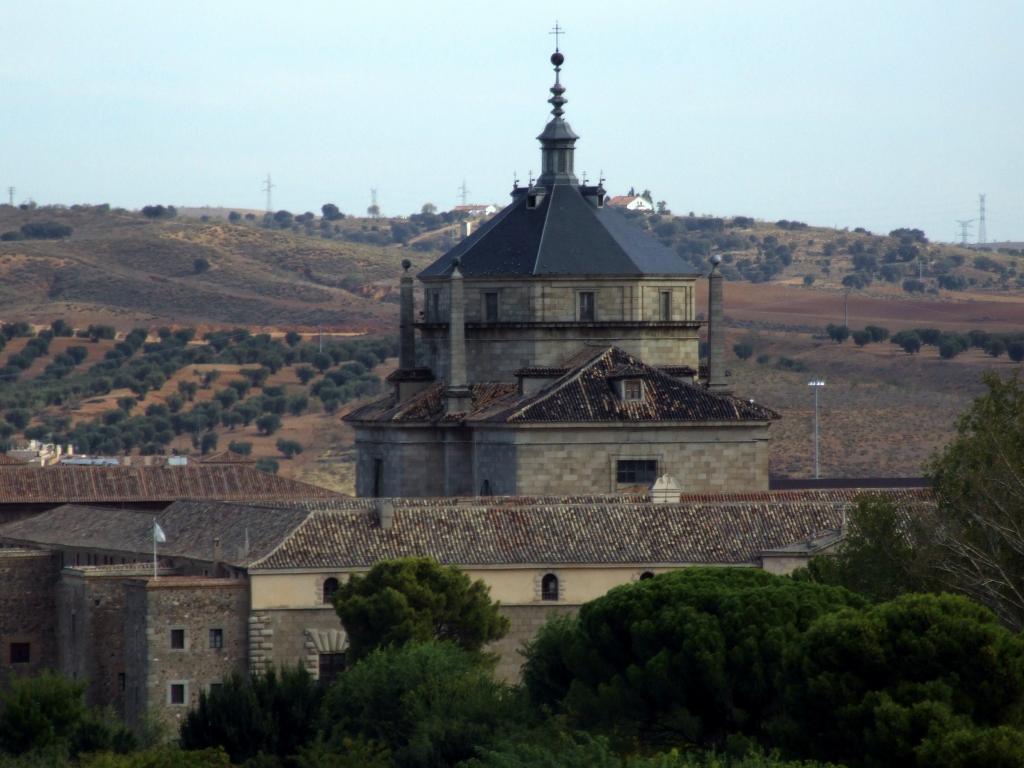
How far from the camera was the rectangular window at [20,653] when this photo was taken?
64.8 meters

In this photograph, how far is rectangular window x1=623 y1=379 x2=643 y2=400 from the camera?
65562 millimetres

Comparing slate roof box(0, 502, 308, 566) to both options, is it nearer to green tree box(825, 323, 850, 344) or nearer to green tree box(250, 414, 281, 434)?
green tree box(250, 414, 281, 434)

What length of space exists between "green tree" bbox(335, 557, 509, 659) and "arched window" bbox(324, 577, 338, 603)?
3.51ft

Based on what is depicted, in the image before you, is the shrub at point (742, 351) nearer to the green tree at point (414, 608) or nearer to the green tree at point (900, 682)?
the green tree at point (414, 608)

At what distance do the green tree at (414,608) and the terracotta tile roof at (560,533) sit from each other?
74.0 inches

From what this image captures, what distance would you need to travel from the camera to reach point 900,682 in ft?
133

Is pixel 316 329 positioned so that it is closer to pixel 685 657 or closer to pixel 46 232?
pixel 46 232

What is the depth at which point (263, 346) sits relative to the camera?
140 m

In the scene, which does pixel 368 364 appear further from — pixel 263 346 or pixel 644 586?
pixel 644 586

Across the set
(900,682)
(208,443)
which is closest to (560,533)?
(900,682)

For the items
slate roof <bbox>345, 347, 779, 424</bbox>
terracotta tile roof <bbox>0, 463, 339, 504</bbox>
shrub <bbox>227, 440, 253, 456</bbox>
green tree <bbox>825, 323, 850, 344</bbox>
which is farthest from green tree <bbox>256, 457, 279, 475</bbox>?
slate roof <bbox>345, 347, 779, 424</bbox>

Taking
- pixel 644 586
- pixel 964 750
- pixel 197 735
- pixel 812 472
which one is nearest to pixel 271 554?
pixel 197 735

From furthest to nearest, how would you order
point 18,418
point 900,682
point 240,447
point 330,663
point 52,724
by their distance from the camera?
point 18,418
point 240,447
point 330,663
point 52,724
point 900,682

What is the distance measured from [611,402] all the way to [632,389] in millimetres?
586
